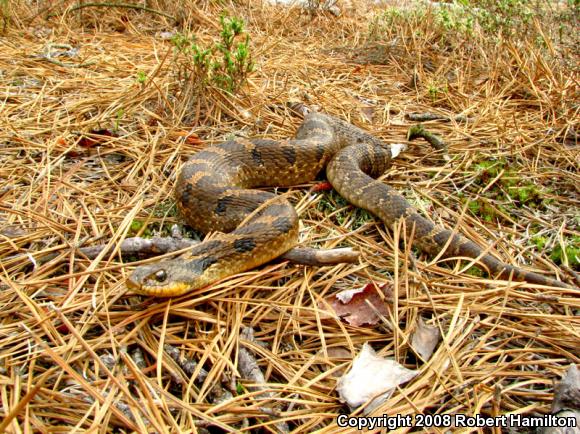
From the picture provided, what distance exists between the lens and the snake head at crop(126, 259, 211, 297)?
119 inches

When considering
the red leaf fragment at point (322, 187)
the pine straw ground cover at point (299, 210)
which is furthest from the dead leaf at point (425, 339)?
the red leaf fragment at point (322, 187)

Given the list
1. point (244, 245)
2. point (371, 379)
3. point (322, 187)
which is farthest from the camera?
point (322, 187)

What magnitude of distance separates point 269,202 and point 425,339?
5.34 feet

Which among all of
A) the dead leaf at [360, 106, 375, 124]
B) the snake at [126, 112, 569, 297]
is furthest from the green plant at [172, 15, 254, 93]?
the dead leaf at [360, 106, 375, 124]

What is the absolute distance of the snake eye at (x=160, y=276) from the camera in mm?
3033

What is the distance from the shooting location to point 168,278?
309 cm

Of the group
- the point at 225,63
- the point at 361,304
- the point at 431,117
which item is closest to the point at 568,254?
the point at 361,304

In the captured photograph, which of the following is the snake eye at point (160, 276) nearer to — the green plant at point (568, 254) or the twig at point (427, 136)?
the green plant at point (568, 254)

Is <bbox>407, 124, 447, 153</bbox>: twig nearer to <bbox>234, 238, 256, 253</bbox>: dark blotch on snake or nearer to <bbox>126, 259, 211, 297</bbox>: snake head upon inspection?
<bbox>234, 238, 256, 253</bbox>: dark blotch on snake

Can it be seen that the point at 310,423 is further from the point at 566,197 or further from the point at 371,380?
the point at 566,197

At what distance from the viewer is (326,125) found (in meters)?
5.44

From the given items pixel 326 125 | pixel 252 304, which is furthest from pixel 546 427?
pixel 326 125

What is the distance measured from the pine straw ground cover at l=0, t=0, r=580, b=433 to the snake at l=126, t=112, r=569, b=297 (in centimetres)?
14

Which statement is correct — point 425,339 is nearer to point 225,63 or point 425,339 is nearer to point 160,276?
point 160,276
